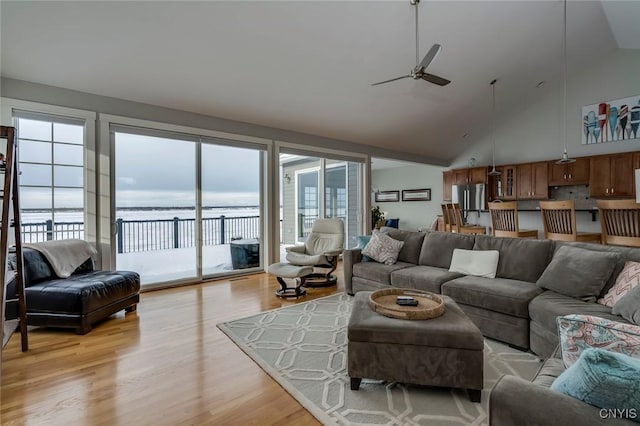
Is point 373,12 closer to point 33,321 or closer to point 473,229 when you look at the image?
point 473,229

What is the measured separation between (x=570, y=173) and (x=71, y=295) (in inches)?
304

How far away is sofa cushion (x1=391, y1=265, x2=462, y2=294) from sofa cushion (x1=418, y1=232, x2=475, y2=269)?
13 cm

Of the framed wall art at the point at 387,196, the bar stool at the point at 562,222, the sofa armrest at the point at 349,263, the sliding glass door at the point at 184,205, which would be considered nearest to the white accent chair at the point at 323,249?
the sofa armrest at the point at 349,263

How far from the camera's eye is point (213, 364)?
229 cm

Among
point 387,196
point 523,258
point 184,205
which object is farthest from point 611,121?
point 184,205

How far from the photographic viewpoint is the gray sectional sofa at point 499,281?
2283 mm

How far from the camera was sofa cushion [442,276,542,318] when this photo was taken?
8.11ft

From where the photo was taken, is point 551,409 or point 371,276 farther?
point 371,276

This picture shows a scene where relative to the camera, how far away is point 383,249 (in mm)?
3920

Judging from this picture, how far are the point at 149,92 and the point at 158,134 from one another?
56 cm

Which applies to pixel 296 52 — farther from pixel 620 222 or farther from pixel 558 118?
pixel 558 118

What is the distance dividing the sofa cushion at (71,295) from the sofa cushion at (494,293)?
3.30 metres

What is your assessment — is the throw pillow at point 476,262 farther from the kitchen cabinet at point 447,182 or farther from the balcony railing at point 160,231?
the kitchen cabinet at point 447,182

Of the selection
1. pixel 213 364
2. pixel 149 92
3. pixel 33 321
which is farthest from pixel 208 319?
pixel 149 92
